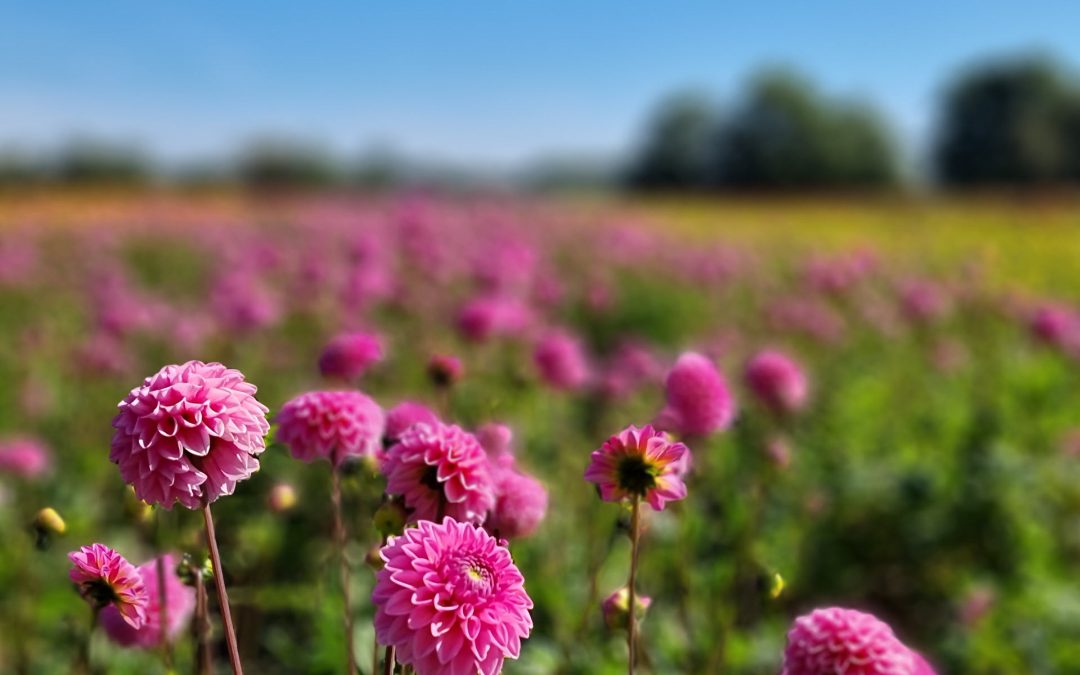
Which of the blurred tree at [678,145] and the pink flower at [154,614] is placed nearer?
the pink flower at [154,614]

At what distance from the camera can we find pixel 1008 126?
47.1 metres

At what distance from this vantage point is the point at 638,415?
13.3ft

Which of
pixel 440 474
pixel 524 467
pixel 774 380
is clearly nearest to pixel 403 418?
pixel 440 474

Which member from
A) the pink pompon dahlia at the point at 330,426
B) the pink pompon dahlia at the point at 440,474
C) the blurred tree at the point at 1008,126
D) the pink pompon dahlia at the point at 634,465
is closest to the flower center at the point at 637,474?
the pink pompon dahlia at the point at 634,465

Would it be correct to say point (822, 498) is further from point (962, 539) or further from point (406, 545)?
point (406, 545)

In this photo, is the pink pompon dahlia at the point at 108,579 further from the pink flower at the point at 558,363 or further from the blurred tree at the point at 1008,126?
the blurred tree at the point at 1008,126

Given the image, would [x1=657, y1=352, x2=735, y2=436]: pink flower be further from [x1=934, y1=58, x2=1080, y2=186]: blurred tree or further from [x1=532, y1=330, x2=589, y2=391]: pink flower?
[x1=934, y1=58, x2=1080, y2=186]: blurred tree

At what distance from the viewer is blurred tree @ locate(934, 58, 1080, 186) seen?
1778 inches

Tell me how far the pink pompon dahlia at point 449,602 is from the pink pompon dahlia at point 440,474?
15 centimetres

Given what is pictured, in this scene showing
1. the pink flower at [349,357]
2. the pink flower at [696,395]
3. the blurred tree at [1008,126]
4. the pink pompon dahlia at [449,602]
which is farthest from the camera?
the blurred tree at [1008,126]

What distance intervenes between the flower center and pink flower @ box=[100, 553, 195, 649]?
28.7 inches

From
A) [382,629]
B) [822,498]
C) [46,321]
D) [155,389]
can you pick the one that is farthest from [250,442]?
[46,321]

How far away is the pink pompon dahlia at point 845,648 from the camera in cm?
100

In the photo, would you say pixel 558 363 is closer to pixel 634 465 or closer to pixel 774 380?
pixel 774 380
